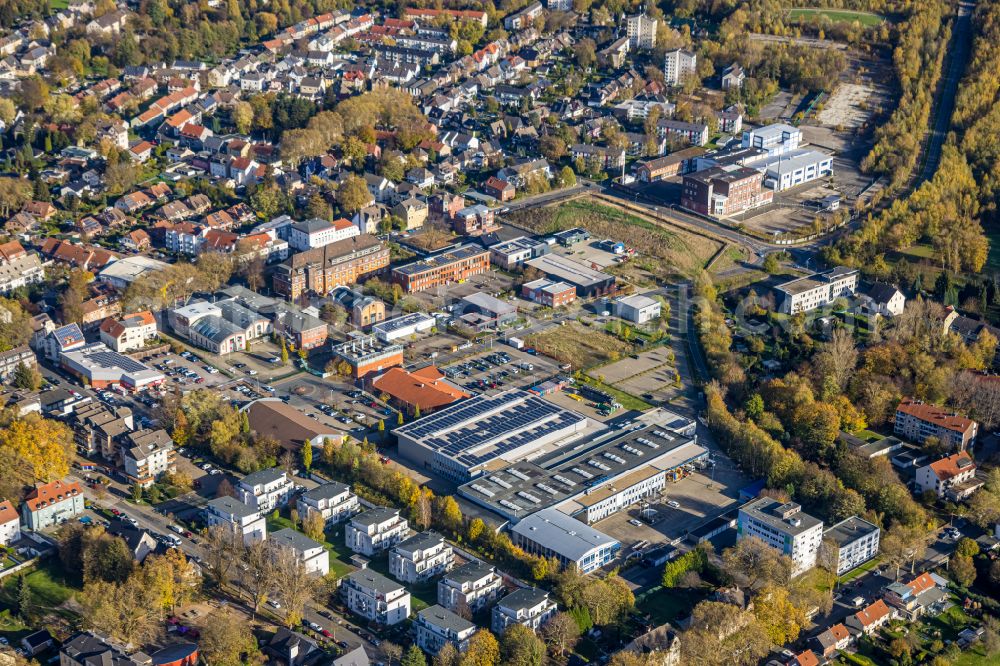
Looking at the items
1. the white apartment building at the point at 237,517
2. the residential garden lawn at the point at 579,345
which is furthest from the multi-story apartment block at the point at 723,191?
the white apartment building at the point at 237,517

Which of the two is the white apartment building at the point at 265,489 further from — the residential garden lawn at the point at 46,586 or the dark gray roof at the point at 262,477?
the residential garden lawn at the point at 46,586

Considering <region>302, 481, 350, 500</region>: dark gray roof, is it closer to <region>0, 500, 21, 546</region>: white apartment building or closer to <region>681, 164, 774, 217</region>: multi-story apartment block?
<region>0, 500, 21, 546</region>: white apartment building

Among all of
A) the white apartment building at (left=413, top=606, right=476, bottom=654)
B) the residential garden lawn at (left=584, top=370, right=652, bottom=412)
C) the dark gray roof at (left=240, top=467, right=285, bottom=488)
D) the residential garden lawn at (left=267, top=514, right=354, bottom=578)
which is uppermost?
the dark gray roof at (left=240, top=467, right=285, bottom=488)

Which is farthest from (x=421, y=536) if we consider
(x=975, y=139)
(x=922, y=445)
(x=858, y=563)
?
(x=975, y=139)

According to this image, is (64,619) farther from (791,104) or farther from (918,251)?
(791,104)

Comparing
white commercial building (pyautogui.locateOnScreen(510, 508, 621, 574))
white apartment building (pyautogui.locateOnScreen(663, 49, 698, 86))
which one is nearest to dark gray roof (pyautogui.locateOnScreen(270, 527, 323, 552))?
white commercial building (pyautogui.locateOnScreen(510, 508, 621, 574))

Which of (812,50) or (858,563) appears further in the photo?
(812,50)
